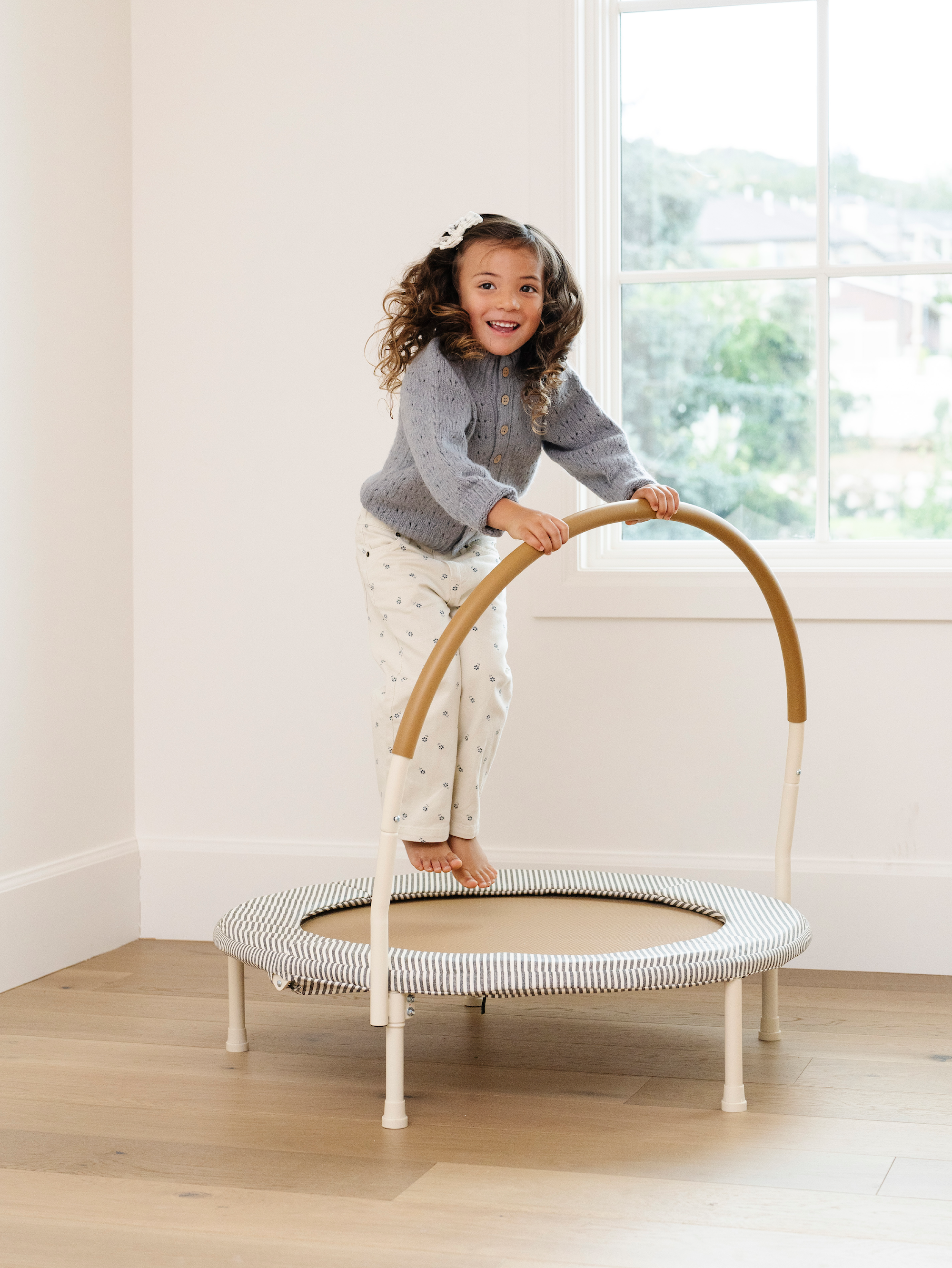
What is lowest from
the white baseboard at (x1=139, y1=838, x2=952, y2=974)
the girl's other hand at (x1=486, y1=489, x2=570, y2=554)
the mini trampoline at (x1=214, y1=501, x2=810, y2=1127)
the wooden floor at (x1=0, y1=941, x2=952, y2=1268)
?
the wooden floor at (x1=0, y1=941, x2=952, y2=1268)

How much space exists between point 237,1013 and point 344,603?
0.99 m

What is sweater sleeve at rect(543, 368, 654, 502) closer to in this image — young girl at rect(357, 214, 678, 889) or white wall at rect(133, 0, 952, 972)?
young girl at rect(357, 214, 678, 889)

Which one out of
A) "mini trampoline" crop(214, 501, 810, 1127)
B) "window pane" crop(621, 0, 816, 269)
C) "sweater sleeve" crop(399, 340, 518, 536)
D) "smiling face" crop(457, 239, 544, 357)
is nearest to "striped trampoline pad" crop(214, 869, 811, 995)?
"mini trampoline" crop(214, 501, 810, 1127)

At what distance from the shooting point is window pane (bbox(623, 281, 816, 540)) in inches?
107

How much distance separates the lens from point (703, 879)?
2.64 meters

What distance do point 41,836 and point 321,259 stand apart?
4.21 ft

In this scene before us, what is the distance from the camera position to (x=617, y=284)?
2.75 m

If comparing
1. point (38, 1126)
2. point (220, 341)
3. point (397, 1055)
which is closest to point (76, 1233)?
point (38, 1126)

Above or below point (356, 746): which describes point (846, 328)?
above

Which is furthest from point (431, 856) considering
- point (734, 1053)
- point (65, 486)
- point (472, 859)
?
point (65, 486)

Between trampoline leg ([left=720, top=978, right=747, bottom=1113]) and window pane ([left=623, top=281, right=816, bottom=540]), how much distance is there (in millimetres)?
1187

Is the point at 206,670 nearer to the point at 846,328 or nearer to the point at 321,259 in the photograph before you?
the point at 321,259

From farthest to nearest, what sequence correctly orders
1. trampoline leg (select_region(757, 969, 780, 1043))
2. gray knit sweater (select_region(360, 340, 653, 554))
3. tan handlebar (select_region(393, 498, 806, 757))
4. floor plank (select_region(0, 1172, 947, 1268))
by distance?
trampoline leg (select_region(757, 969, 780, 1043)) → gray knit sweater (select_region(360, 340, 653, 554)) → tan handlebar (select_region(393, 498, 806, 757)) → floor plank (select_region(0, 1172, 947, 1268))

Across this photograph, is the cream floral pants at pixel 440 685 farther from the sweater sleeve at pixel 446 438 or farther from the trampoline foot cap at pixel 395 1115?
the trampoline foot cap at pixel 395 1115
